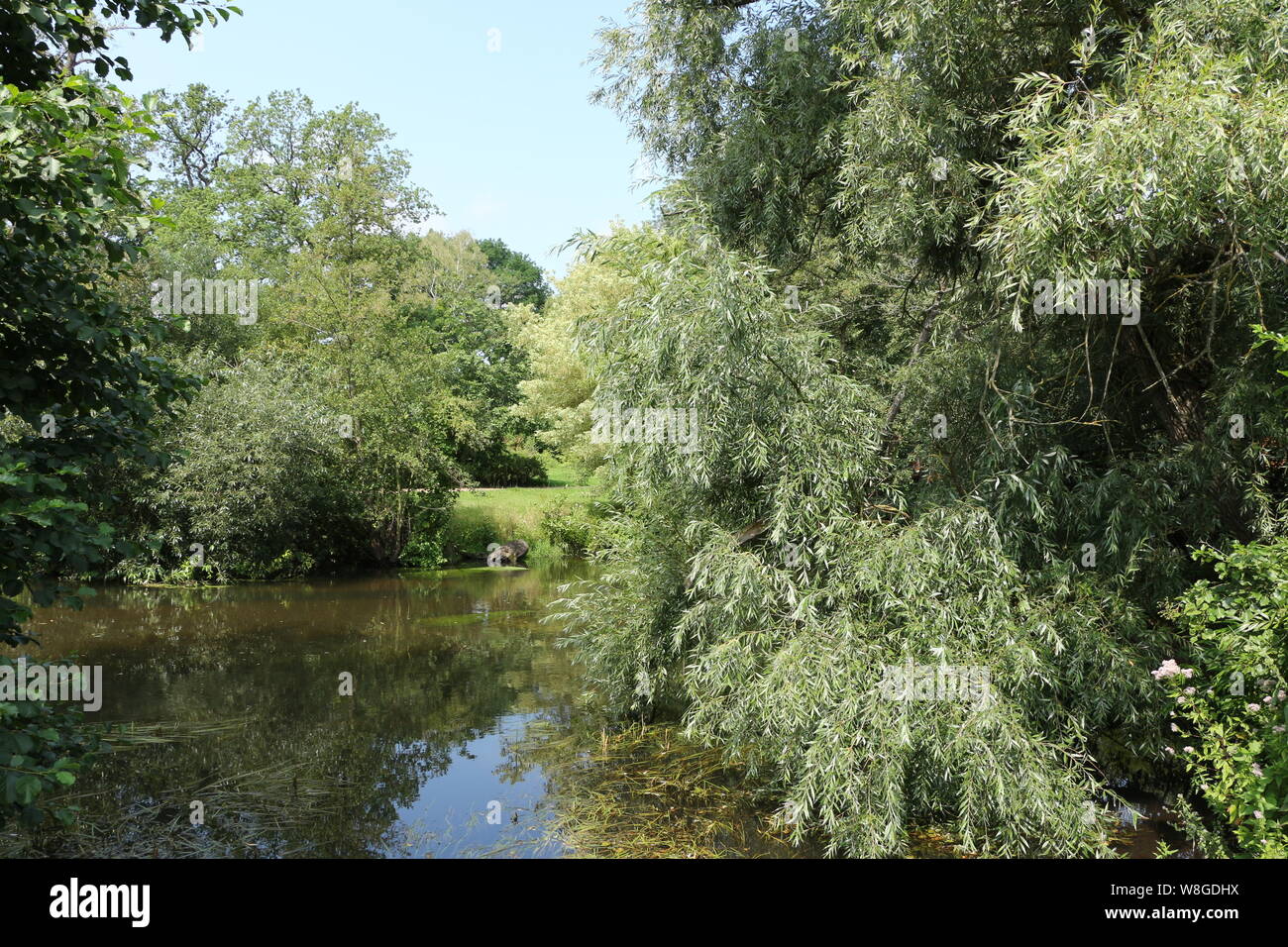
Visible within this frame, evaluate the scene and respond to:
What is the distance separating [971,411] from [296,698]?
8534mm

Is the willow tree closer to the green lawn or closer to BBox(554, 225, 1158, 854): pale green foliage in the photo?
BBox(554, 225, 1158, 854): pale green foliage

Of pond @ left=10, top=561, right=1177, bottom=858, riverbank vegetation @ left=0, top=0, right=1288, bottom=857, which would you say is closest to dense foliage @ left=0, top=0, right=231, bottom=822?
riverbank vegetation @ left=0, top=0, right=1288, bottom=857

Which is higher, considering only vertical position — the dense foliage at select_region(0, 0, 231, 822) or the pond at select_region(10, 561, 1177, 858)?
the dense foliage at select_region(0, 0, 231, 822)

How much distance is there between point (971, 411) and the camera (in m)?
7.87

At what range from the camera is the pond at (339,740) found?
681 centimetres

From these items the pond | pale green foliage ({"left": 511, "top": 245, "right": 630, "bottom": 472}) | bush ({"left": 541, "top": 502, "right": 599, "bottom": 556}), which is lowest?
the pond

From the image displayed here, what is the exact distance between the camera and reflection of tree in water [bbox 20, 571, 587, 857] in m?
7.11

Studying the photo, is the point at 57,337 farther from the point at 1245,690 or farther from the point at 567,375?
the point at 567,375

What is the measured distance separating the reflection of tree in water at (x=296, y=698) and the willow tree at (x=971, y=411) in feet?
8.75

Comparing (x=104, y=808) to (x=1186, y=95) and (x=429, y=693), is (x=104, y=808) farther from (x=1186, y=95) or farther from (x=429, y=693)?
Answer: (x=1186, y=95)

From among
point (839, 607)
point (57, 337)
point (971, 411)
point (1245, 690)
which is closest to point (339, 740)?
point (839, 607)

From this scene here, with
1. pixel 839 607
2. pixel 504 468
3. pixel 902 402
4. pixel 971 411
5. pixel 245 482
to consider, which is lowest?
pixel 839 607

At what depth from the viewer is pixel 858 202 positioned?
26.5ft

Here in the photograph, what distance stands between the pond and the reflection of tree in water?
0.03m
